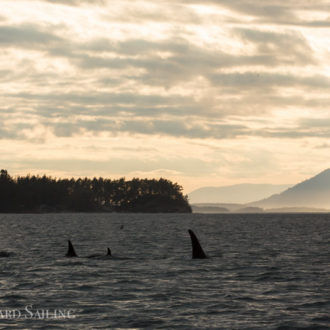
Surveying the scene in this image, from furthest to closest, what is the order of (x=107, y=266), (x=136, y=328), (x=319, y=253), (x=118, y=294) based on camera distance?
(x=319, y=253) → (x=107, y=266) → (x=118, y=294) → (x=136, y=328)

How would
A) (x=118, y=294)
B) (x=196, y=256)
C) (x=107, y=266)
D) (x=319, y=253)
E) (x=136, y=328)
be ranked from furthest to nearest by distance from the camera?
(x=319, y=253) < (x=196, y=256) < (x=107, y=266) < (x=118, y=294) < (x=136, y=328)

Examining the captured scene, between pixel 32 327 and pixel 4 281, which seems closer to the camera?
pixel 32 327

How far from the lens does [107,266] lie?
4084 centimetres

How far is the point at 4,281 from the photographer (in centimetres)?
3362

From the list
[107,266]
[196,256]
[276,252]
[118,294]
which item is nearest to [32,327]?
[118,294]

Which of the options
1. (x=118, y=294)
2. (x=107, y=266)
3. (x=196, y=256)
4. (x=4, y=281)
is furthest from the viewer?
(x=196, y=256)

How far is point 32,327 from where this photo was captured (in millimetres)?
21750

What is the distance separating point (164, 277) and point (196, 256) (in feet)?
43.6

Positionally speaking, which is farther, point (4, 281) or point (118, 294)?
point (4, 281)

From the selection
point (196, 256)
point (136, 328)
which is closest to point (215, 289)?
point (136, 328)

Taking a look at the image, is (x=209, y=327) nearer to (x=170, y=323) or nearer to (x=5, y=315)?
(x=170, y=323)

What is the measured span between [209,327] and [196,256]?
2630 cm

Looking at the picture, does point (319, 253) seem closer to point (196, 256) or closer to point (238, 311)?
point (196, 256)

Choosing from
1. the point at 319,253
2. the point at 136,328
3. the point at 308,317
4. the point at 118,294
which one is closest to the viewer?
the point at 136,328
